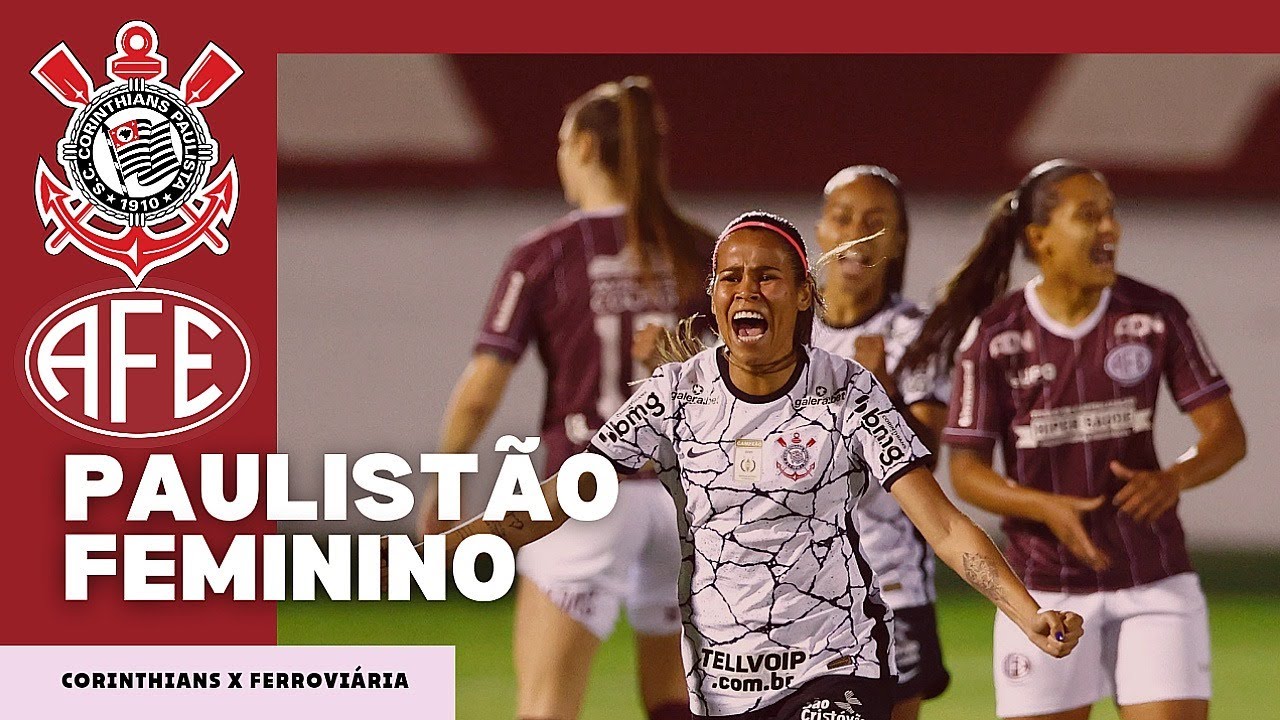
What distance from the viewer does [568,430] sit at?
19.3 ft

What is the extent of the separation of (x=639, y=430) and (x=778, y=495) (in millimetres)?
402

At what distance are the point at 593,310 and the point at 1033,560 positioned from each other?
1.66 metres

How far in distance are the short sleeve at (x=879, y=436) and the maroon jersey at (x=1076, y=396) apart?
45.4 inches

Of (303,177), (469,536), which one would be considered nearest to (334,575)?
(469,536)

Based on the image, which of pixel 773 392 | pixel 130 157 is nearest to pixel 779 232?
pixel 773 392

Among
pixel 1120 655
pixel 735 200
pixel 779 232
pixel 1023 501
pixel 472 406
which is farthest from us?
pixel 735 200

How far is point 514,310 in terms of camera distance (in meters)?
6.00

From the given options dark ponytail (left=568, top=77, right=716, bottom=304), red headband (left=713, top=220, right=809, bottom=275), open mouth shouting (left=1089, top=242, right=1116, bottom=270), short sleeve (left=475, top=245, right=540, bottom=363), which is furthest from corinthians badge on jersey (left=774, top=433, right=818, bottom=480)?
short sleeve (left=475, top=245, right=540, bottom=363)

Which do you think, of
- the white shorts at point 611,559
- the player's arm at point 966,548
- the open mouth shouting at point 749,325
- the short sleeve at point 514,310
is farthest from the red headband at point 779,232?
the short sleeve at point 514,310

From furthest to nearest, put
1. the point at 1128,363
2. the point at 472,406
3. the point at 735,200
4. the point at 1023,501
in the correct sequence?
1. the point at 735,200
2. the point at 472,406
3. the point at 1128,363
4. the point at 1023,501

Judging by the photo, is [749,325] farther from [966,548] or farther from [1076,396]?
[1076,396]

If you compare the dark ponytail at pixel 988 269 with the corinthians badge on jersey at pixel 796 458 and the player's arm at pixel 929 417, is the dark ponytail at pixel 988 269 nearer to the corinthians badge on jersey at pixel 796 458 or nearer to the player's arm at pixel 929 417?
the player's arm at pixel 929 417

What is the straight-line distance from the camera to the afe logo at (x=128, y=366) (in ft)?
20.0

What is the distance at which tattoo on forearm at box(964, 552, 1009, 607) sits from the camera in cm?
416
